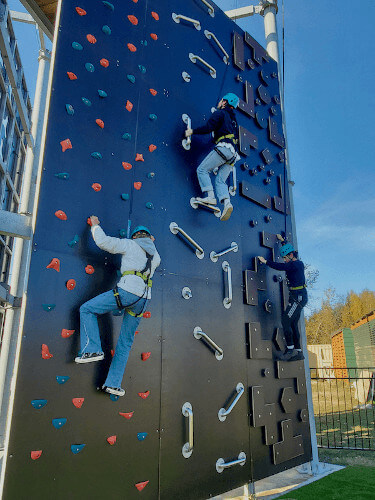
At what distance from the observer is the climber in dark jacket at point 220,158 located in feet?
13.5

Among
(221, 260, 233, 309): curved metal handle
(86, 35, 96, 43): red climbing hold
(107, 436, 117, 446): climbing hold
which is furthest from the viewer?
(221, 260, 233, 309): curved metal handle

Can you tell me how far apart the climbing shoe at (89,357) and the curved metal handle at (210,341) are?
122 centimetres

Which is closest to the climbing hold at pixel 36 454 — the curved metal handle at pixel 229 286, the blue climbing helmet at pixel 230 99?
the curved metal handle at pixel 229 286

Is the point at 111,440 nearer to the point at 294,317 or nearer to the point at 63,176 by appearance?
the point at 63,176

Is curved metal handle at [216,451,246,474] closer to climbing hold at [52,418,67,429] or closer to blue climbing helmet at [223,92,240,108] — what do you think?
climbing hold at [52,418,67,429]

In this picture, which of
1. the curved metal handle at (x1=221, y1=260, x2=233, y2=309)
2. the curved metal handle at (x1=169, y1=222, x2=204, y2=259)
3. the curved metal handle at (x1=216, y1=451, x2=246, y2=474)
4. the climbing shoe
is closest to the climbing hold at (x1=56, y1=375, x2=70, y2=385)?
the climbing shoe

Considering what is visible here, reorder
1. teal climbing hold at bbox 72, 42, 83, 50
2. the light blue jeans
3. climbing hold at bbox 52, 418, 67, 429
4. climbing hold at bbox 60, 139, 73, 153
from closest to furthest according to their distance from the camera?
1. climbing hold at bbox 52, 418, 67, 429
2. climbing hold at bbox 60, 139, 73, 153
3. teal climbing hold at bbox 72, 42, 83, 50
4. the light blue jeans

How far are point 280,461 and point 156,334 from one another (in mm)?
2417

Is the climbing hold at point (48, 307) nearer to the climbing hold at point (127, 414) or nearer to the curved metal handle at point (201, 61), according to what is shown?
the climbing hold at point (127, 414)

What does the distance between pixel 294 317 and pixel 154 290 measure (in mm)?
2353

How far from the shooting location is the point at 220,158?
13.7 ft

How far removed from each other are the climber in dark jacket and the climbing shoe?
204cm

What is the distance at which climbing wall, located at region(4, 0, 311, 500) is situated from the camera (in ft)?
8.82

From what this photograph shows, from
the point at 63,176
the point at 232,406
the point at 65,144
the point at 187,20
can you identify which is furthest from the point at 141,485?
the point at 187,20
